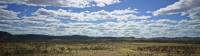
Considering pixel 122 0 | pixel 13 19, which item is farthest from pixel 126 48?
pixel 13 19

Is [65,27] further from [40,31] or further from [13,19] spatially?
[13,19]

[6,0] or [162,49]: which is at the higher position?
[6,0]

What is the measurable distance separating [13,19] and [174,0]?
11.1 feet

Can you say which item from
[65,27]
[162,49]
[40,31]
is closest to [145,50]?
[162,49]

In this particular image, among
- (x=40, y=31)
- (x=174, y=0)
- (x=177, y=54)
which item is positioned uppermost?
(x=174, y=0)

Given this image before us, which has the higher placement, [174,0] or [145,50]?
[174,0]

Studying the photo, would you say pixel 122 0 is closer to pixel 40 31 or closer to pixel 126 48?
pixel 126 48

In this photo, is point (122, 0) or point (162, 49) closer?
point (122, 0)

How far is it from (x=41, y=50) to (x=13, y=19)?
0.88 m

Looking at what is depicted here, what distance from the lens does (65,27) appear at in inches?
288

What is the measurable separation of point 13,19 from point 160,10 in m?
3.08

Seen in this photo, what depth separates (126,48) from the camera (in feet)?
24.6

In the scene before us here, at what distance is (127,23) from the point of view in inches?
291

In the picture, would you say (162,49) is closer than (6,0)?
No
